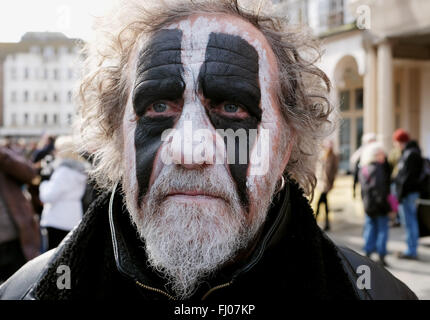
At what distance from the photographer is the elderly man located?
4.00 feet

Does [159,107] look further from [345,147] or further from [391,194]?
[345,147]

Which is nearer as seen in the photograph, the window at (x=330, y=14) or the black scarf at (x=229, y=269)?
the black scarf at (x=229, y=269)

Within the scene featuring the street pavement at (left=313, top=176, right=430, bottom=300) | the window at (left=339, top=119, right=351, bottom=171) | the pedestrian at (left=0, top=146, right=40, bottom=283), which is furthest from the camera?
the window at (left=339, top=119, right=351, bottom=171)

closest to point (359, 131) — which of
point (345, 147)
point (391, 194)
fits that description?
point (345, 147)

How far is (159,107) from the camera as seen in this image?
50.7 inches

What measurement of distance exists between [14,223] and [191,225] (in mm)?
2463

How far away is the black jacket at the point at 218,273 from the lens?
4.21 ft

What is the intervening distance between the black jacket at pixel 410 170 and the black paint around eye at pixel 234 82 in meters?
4.97

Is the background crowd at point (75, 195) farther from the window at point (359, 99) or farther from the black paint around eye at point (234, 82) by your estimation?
the window at point (359, 99)

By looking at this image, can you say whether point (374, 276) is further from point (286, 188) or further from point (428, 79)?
point (428, 79)

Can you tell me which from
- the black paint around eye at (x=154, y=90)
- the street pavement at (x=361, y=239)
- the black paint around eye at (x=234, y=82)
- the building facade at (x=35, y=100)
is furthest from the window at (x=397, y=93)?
the building facade at (x=35, y=100)

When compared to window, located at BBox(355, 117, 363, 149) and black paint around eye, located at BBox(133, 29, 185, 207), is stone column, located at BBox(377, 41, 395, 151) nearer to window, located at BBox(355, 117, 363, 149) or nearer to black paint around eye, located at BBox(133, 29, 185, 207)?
window, located at BBox(355, 117, 363, 149)

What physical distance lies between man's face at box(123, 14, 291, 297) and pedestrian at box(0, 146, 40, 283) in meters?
2.25

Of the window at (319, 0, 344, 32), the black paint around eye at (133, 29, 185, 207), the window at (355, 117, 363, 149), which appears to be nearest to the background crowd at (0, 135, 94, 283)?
the black paint around eye at (133, 29, 185, 207)
